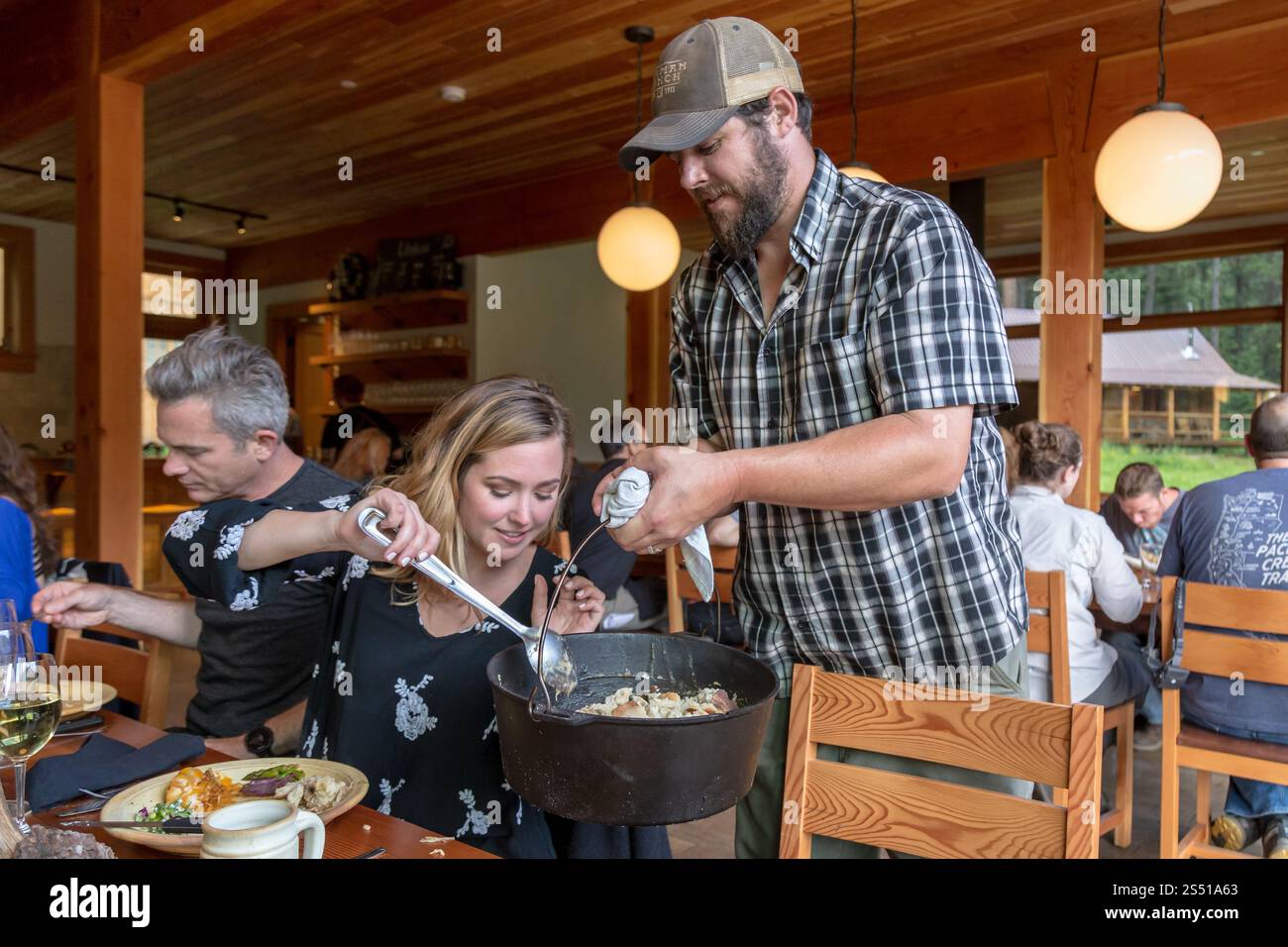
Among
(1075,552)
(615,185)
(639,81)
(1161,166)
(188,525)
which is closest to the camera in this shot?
(188,525)

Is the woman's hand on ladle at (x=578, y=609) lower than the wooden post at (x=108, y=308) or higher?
lower

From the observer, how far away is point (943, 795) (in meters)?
1.32

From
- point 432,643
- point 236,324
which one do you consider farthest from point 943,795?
point 236,324

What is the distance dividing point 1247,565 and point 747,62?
223 centimetres

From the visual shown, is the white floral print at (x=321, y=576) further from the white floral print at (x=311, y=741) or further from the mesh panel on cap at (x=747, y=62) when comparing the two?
the mesh panel on cap at (x=747, y=62)

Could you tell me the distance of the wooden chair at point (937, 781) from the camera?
121 cm

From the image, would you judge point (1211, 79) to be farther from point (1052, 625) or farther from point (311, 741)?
point (311, 741)

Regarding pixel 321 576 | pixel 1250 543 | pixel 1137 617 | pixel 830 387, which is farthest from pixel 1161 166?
pixel 321 576

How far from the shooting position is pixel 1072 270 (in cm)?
440

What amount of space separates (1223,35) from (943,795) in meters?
3.92

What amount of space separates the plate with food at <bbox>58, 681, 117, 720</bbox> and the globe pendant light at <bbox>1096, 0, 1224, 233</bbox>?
3304 mm

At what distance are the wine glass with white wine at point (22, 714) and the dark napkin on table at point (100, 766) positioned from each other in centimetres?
5

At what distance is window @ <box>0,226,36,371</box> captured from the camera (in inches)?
309

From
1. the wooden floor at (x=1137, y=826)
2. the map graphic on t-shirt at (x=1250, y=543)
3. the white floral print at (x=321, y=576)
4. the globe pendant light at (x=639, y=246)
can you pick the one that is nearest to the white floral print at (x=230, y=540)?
the white floral print at (x=321, y=576)
